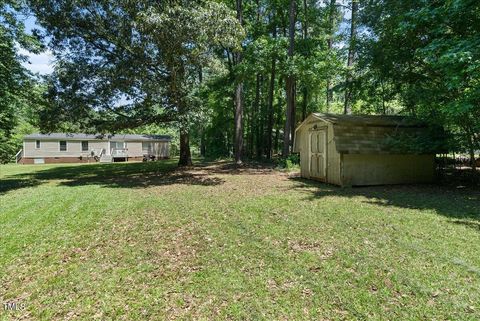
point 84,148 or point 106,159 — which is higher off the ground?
point 84,148

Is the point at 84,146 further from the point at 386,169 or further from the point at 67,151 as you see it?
the point at 386,169

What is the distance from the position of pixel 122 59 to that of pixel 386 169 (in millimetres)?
11809

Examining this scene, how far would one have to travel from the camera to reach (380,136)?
10.3 metres

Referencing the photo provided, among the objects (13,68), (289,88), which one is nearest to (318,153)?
(289,88)

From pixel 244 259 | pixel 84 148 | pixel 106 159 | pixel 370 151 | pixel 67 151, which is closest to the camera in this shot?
pixel 244 259

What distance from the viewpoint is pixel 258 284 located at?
3.51 m

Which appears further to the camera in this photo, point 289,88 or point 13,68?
point 289,88

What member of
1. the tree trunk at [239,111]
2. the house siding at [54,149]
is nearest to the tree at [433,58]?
the tree trunk at [239,111]

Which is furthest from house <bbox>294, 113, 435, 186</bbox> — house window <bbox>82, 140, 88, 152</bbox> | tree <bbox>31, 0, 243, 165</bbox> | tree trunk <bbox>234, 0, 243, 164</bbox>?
house window <bbox>82, 140, 88, 152</bbox>

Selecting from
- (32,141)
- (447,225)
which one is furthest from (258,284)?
(32,141)

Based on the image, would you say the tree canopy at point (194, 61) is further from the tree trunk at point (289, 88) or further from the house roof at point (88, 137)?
the house roof at point (88, 137)

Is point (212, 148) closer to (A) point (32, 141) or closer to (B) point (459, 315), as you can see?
(A) point (32, 141)

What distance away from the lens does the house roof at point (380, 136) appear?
9680mm

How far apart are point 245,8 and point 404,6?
13896 mm
